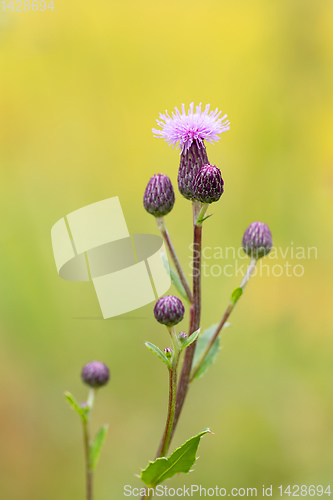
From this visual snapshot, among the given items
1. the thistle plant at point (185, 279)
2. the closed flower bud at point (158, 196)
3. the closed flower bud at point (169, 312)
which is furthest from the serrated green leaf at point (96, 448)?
the closed flower bud at point (158, 196)

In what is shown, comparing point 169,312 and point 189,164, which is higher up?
point 189,164

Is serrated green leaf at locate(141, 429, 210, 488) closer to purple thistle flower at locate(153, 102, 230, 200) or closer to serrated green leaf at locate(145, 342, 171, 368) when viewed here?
serrated green leaf at locate(145, 342, 171, 368)

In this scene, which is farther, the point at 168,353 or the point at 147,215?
the point at 147,215

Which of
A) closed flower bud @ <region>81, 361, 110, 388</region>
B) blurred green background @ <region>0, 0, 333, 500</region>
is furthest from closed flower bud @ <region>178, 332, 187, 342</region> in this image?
blurred green background @ <region>0, 0, 333, 500</region>

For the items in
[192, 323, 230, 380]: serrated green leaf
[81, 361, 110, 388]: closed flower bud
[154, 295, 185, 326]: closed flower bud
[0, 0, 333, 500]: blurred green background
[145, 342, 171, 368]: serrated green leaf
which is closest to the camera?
[145, 342, 171, 368]: serrated green leaf

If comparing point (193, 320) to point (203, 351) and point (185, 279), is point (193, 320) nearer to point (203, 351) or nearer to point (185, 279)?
point (185, 279)

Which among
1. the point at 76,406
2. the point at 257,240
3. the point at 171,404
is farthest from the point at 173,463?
the point at 257,240

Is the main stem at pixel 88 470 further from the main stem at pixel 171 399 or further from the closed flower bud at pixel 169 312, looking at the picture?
the closed flower bud at pixel 169 312

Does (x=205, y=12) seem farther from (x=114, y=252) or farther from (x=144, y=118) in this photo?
(x=114, y=252)

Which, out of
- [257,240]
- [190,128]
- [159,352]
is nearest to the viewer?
[159,352]
